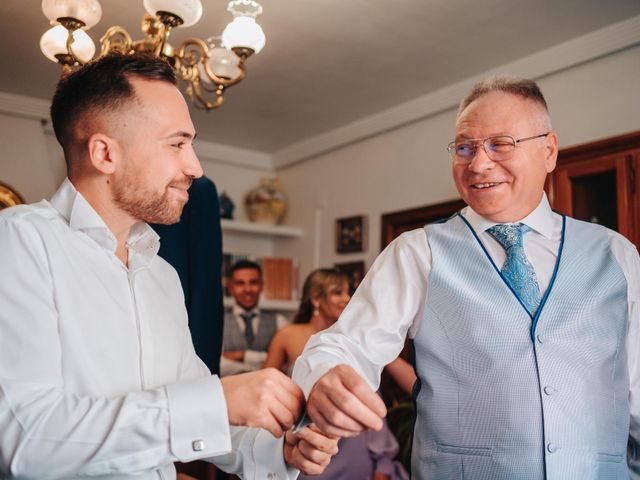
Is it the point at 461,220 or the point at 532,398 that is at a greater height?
the point at 461,220

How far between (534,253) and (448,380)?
38 centimetres

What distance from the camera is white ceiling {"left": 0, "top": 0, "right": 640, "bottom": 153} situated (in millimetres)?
3377

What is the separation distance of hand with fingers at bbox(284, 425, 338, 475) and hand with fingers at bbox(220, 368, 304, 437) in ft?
0.51

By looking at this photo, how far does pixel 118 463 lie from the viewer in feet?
3.50

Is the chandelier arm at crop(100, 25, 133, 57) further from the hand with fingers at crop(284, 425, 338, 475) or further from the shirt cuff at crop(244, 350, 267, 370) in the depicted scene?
the shirt cuff at crop(244, 350, 267, 370)

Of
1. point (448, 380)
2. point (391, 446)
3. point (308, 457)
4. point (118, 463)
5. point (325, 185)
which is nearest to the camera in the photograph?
point (118, 463)

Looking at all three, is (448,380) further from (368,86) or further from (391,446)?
(368,86)

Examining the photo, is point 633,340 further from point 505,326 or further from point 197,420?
point 197,420

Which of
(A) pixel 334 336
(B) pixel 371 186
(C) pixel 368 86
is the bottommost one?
(A) pixel 334 336

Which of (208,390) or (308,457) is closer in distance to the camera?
(208,390)

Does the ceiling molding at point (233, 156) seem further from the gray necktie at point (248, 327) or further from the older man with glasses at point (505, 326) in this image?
the older man with glasses at point (505, 326)

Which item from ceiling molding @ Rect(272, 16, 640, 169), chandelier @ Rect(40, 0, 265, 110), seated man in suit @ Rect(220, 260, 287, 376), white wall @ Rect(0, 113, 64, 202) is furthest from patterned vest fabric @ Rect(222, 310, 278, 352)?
chandelier @ Rect(40, 0, 265, 110)

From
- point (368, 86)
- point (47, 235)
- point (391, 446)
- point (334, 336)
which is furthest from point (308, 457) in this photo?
point (368, 86)

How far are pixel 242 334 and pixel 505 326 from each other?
12.5ft
